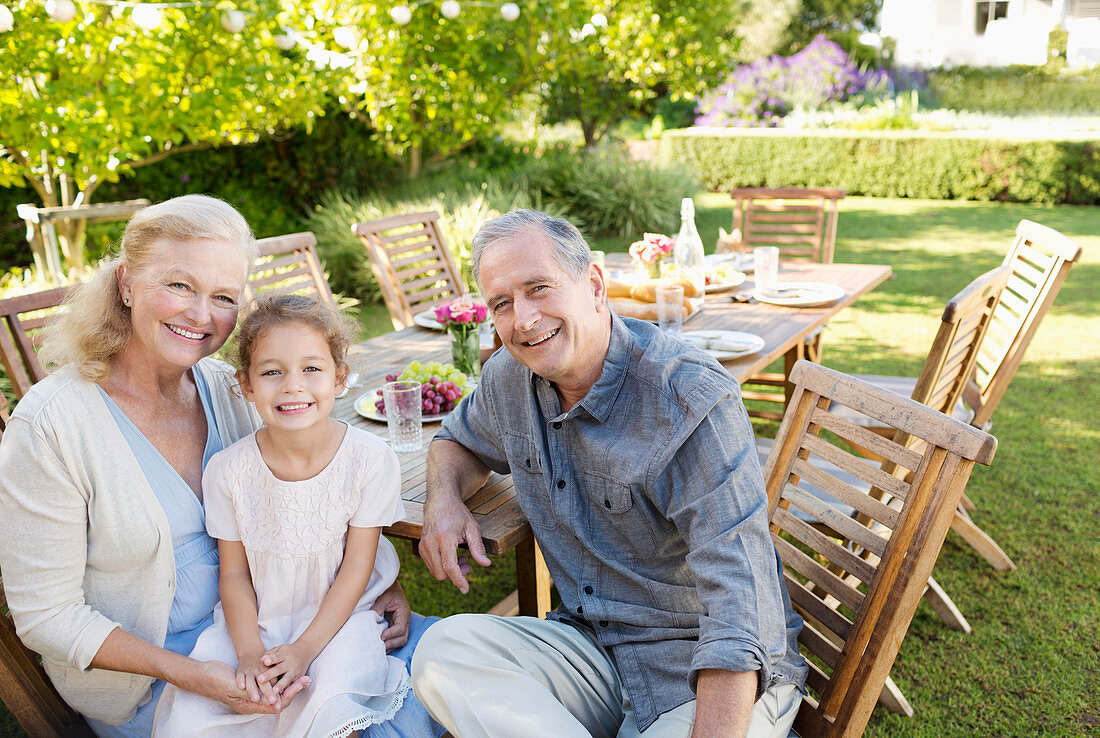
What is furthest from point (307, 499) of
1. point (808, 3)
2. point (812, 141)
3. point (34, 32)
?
point (808, 3)

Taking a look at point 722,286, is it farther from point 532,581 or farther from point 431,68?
point 431,68

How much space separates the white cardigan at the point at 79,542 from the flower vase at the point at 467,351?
1.18 meters

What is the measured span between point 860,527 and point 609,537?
58cm

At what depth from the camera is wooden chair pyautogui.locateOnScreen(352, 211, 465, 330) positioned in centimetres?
406

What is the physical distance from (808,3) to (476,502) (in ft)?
87.7

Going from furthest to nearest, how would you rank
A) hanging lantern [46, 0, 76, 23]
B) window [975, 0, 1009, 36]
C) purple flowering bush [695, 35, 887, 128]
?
window [975, 0, 1009, 36]
purple flowering bush [695, 35, 887, 128]
hanging lantern [46, 0, 76, 23]

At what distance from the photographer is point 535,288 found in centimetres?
171

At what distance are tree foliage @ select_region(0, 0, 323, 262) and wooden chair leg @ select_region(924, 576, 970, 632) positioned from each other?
5083 mm

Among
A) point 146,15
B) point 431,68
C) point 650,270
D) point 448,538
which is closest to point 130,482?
point 448,538

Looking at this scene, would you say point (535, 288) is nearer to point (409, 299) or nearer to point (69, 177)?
point (409, 299)

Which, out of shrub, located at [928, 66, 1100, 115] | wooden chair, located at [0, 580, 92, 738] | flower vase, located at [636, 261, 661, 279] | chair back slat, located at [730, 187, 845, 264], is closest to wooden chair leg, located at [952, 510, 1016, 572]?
flower vase, located at [636, 261, 661, 279]

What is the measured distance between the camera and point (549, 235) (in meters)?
1.71

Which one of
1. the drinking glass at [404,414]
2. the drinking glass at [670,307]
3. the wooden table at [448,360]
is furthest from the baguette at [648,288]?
the drinking glass at [404,414]

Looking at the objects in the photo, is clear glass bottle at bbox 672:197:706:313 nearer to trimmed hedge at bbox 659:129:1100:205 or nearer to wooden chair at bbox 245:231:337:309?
wooden chair at bbox 245:231:337:309
